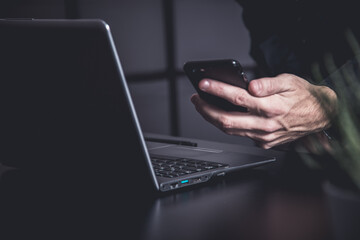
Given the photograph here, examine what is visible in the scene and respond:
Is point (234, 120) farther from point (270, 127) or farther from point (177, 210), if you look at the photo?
point (177, 210)

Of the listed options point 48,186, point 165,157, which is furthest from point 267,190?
point 48,186

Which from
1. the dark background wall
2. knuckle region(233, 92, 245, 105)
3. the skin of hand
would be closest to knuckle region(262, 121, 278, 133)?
the skin of hand

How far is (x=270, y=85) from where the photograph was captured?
796 mm

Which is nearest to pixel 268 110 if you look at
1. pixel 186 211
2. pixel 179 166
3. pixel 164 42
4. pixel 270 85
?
pixel 270 85

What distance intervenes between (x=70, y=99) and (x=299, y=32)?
37.7 inches

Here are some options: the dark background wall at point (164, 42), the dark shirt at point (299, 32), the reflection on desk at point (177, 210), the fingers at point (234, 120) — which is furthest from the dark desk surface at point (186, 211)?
the dark background wall at point (164, 42)

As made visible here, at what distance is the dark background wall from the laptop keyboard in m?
1.36

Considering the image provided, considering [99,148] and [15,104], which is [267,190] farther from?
[15,104]

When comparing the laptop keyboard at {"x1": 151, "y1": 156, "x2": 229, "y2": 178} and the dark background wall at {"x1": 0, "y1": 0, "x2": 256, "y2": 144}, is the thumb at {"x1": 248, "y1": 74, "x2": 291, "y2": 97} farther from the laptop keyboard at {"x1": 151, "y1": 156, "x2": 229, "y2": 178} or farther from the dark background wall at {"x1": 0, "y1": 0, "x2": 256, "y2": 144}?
the dark background wall at {"x1": 0, "y1": 0, "x2": 256, "y2": 144}

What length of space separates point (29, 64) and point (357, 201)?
0.52 metres

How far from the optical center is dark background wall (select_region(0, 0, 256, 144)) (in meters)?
2.27

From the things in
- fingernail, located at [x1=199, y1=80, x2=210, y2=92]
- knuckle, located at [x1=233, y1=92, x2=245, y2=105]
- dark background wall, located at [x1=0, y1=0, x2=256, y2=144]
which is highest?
fingernail, located at [x1=199, y1=80, x2=210, y2=92]

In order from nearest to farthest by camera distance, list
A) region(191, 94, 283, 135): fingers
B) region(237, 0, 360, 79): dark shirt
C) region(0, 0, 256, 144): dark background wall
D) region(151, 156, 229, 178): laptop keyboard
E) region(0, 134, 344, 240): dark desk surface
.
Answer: region(0, 134, 344, 240): dark desk surface, region(151, 156, 229, 178): laptop keyboard, region(191, 94, 283, 135): fingers, region(237, 0, 360, 79): dark shirt, region(0, 0, 256, 144): dark background wall

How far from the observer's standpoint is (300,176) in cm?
76
